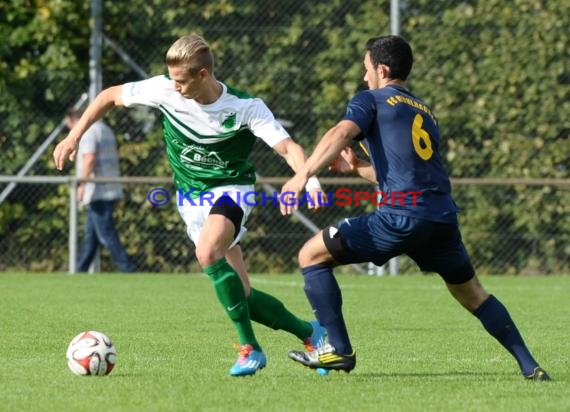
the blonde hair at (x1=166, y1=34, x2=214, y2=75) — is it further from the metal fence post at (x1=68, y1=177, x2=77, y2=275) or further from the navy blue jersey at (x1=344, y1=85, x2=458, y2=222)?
the metal fence post at (x1=68, y1=177, x2=77, y2=275)

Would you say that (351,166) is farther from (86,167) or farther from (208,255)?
(86,167)

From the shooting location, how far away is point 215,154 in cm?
686

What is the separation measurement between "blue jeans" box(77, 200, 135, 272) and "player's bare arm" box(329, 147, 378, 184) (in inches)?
333

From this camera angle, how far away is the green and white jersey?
6.79m

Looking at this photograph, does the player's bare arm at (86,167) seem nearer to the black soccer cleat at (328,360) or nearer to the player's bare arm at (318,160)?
the black soccer cleat at (328,360)

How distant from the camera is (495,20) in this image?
15.2 metres

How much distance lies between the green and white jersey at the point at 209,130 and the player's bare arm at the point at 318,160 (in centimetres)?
77

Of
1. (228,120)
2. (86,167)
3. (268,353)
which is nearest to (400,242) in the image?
(228,120)

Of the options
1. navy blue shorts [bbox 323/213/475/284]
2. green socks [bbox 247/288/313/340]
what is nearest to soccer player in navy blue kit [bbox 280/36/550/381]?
navy blue shorts [bbox 323/213/475/284]

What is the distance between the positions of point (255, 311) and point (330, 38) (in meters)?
8.95

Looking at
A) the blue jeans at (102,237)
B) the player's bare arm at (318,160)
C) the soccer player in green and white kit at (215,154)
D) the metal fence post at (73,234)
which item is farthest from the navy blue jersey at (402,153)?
the metal fence post at (73,234)

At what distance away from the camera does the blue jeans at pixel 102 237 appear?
48.5 feet

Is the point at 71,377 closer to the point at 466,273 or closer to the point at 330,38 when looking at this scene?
the point at 466,273

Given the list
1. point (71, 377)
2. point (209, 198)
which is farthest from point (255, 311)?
point (71, 377)
